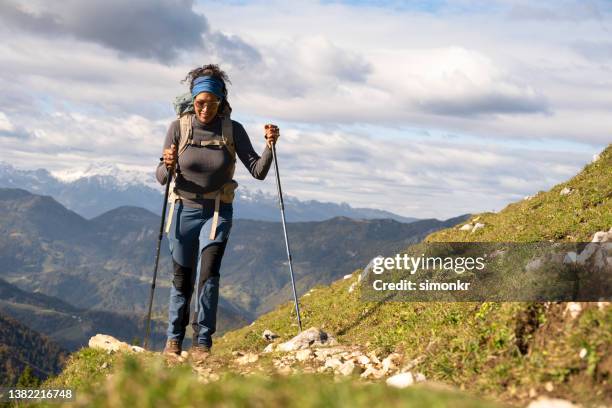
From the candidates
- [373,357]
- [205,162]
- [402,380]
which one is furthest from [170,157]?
[402,380]

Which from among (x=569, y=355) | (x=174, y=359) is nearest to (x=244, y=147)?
(x=174, y=359)

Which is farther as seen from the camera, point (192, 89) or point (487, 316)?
point (192, 89)

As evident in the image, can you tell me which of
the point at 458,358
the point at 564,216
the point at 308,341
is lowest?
the point at 308,341

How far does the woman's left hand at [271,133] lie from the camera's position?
14055 millimetres

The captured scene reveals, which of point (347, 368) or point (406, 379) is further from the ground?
point (406, 379)

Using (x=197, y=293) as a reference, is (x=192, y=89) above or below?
above

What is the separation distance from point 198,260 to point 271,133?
11.1 ft

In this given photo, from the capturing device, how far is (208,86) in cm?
1225

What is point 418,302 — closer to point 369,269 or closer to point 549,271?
point 549,271

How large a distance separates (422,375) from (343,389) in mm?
4647

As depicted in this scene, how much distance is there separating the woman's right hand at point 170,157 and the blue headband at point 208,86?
1166 mm

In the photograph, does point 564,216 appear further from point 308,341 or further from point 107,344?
point 107,344

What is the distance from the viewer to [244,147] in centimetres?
1309

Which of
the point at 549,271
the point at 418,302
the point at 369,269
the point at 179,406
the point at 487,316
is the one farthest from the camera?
the point at 369,269
